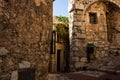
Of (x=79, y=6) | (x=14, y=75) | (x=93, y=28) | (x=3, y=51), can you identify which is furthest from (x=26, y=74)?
(x=93, y=28)

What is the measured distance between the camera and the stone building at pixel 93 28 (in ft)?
39.8

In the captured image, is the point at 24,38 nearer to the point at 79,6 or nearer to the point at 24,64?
the point at 24,64

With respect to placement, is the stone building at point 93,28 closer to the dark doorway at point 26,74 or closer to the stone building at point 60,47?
the stone building at point 60,47

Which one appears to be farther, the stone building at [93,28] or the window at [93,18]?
the window at [93,18]

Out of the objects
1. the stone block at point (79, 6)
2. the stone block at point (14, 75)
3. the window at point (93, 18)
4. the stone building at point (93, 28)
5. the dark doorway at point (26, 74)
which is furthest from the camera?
the window at point (93, 18)

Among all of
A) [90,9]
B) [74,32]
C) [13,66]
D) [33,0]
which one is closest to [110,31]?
[90,9]

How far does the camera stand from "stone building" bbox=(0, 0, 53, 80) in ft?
12.3

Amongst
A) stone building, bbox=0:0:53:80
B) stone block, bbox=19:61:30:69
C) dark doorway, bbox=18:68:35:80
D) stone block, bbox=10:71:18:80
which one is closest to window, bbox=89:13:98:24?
stone building, bbox=0:0:53:80

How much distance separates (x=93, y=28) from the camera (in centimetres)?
1296

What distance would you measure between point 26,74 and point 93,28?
362 inches

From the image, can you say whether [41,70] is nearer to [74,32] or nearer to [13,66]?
[13,66]

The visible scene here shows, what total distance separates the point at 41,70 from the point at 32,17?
1472mm

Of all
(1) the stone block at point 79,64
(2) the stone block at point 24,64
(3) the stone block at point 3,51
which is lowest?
(1) the stone block at point 79,64

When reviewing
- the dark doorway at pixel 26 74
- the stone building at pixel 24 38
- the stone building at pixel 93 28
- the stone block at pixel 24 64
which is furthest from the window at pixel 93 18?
the stone block at pixel 24 64
